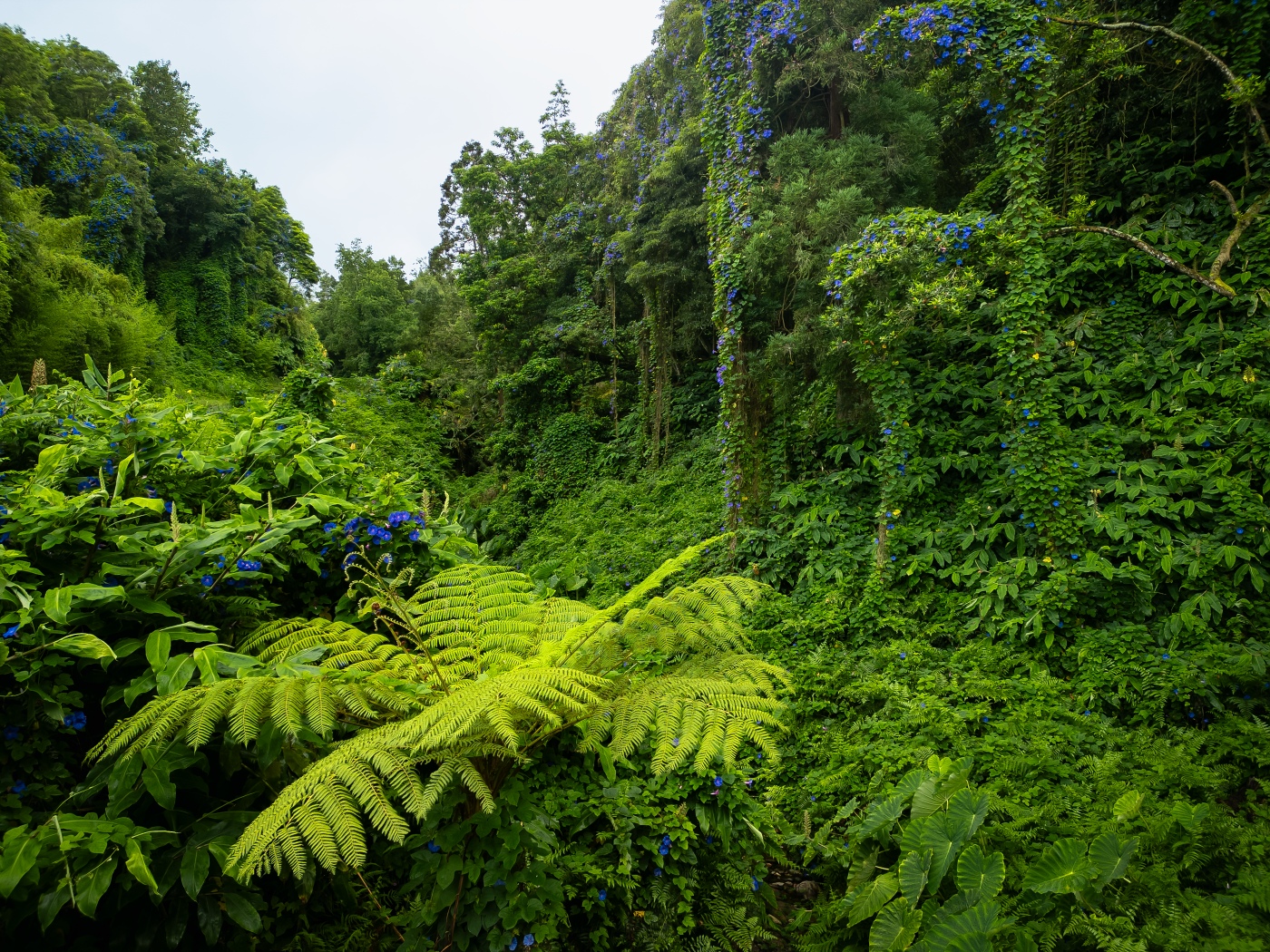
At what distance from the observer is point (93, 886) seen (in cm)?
163

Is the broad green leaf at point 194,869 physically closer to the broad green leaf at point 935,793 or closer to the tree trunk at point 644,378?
the broad green leaf at point 935,793

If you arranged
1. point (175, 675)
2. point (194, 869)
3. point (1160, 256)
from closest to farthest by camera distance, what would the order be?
point (194, 869)
point (175, 675)
point (1160, 256)

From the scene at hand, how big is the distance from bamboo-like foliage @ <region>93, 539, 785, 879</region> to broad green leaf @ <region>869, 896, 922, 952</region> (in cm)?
87

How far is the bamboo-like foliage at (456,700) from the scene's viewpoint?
1.71 m

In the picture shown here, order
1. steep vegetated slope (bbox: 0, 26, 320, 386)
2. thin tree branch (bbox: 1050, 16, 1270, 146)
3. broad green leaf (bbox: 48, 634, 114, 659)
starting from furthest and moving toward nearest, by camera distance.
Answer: steep vegetated slope (bbox: 0, 26, 320, 386) < thin tree branch (bbox: 1050, 16, 1270, 146) < broad green leaf (bbox: 48, 634, 114, 659)

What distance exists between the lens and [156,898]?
1.74m

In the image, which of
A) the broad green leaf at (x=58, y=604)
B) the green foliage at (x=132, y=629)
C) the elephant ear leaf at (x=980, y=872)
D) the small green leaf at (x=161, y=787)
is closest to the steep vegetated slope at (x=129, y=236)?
the green foliage at (x=132, y=629)

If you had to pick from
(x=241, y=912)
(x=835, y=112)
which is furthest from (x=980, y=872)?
(x=835, y=112)

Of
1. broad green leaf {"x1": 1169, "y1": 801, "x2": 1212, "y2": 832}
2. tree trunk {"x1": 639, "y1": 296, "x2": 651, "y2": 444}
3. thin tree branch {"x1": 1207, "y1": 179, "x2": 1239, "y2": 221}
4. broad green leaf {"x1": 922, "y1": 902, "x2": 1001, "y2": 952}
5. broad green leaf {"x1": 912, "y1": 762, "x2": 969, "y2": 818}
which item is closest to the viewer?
broad green leaf {"x1": 922, "y1": 902, "x2": 1001, "y2": 952}

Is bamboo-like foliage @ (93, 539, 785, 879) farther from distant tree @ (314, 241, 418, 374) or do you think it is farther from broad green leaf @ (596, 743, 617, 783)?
distant tree @ (314, 241, 418, 374)

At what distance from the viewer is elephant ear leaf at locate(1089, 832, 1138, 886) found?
2277 millimetres

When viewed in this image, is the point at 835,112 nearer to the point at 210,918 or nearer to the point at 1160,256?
the point at 1160,256

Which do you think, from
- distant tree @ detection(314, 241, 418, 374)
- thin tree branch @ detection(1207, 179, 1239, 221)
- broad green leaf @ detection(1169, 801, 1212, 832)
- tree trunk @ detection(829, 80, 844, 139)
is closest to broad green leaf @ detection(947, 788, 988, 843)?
broad green leaf @ detection(1169, 801, 1212, 832)

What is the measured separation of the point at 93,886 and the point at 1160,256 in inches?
286
